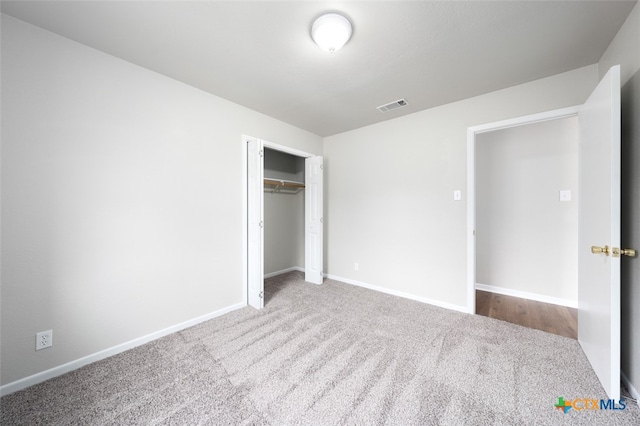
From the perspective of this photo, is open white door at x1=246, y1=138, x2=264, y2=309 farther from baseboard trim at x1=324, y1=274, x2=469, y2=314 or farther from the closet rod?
baseboard trim at x1=324, y1=274, x2=469, y2=314

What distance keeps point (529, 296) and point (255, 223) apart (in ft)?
12.4

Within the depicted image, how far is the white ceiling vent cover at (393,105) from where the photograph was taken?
8.96 ft

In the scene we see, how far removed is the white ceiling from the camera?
4.83 ft

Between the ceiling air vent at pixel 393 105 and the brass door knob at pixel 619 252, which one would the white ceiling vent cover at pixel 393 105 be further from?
the brass door knob at pixel 619 252

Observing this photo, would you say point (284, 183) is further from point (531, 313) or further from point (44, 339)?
point (531, 313)

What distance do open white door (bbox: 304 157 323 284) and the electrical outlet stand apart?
279 centimetres

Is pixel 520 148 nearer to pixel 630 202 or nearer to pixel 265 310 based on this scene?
pixel 630 202

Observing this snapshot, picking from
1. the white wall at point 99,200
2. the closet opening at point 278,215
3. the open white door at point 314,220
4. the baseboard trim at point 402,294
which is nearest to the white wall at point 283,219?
the closet opening at point 278,215

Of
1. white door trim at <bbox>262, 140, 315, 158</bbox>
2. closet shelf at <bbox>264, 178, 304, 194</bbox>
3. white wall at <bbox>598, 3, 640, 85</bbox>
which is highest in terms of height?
white wall at <bbox>598, 3, 640, 85</bbox>

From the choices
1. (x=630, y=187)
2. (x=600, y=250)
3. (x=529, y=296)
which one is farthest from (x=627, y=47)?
(x=529, y=296)

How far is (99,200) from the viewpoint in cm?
188

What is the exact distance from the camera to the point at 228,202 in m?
2.73

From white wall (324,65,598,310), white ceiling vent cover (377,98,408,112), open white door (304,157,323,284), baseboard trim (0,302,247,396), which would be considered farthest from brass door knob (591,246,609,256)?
baseboard trim (0,302,247,396)

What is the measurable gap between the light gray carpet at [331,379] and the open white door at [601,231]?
0.24 m
